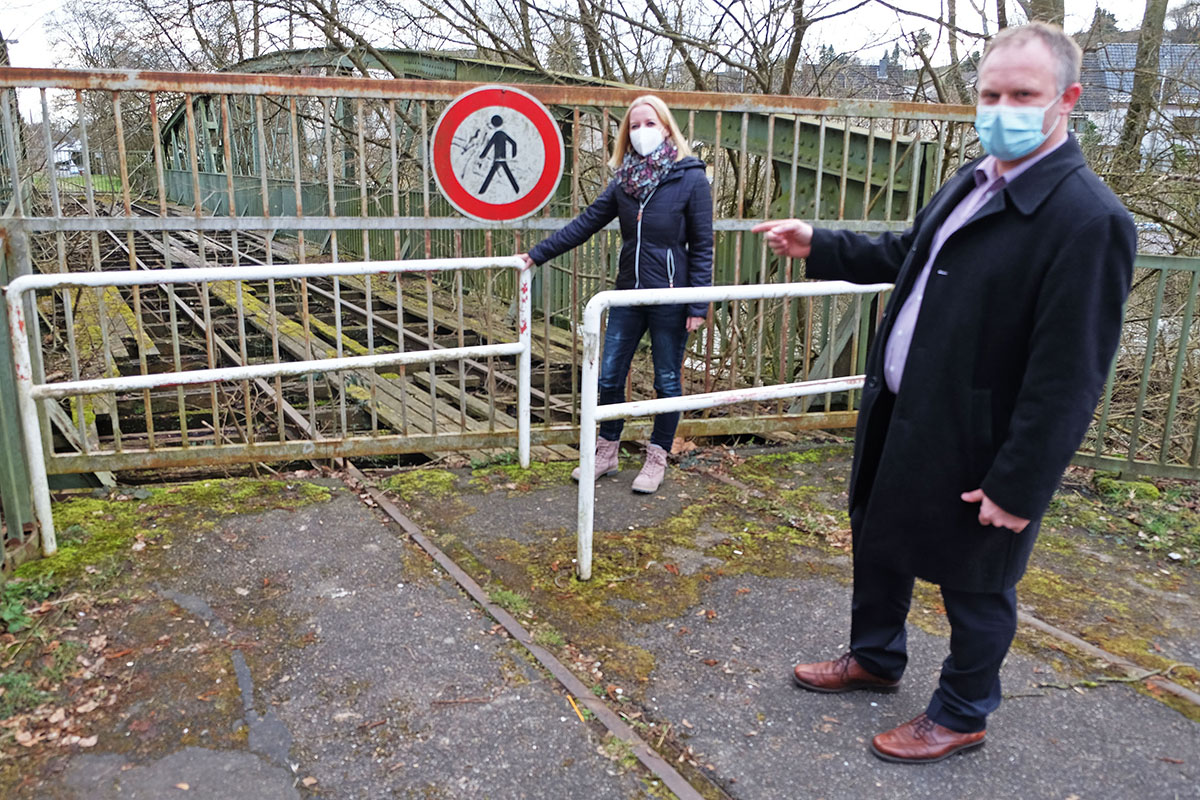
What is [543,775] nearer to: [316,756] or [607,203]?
[316,756]

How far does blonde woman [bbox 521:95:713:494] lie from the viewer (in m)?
4.20

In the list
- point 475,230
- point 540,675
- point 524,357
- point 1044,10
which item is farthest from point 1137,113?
point 540,675

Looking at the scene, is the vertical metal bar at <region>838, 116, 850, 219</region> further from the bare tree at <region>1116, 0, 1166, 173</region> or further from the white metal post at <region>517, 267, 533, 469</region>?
the bare tree at <region>1116, 0, 1166, 173</region>

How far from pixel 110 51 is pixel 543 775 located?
10398 millimetres

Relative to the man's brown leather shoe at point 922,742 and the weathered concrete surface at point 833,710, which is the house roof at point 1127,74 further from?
the man's brown leather shoe at point 922,742

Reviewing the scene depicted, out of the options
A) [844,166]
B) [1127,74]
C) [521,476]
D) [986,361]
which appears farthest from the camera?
[1127,74]

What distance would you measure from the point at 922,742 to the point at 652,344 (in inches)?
96.6

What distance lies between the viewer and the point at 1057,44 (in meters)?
2.07

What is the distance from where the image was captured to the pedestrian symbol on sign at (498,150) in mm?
4492

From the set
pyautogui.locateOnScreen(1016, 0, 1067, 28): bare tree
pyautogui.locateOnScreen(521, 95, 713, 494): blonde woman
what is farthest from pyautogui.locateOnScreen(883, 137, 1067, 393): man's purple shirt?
pyautogui.locateOnScreen(1016, 0, 1067, 28): bare tree

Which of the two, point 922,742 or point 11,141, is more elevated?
point 11,141

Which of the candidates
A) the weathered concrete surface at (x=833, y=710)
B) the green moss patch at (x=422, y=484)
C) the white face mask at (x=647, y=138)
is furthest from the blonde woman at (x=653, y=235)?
the weathered concrete surface at (x=833, y=710)

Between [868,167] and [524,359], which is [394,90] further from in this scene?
[868,167]

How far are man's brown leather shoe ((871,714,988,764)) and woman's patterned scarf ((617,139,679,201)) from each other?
8.71 feet
